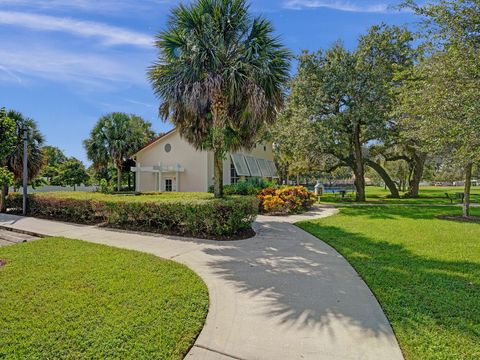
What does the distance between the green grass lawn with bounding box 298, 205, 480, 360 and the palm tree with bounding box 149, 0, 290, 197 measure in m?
4.66

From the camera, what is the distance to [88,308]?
3568 mm

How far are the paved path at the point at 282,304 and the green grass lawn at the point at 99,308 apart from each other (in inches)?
13.6

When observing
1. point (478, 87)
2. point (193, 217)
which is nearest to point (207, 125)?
point (193, 217)

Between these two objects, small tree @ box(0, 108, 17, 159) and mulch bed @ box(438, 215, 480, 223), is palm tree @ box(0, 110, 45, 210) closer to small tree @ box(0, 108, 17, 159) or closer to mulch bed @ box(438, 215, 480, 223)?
small tree @ box(0, 108, 17, 159)

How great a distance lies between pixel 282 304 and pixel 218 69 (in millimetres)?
7604

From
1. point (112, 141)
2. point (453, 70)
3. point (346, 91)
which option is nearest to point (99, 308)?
point (453, 70)

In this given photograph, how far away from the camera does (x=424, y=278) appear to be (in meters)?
4.72

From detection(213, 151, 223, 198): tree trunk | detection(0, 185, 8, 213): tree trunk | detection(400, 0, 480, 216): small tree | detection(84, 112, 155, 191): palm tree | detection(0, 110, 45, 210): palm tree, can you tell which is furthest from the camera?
detection(84, 112, 155, 191): palm tree

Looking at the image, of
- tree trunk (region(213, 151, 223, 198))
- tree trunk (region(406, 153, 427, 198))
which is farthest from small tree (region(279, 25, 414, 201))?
tree trunk (region(213, 151, 223, 198))

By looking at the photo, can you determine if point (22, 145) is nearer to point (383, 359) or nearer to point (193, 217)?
point (193, 217)

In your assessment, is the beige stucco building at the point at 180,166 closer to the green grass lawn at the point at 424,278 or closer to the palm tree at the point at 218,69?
the palm tree at the point at 218,69

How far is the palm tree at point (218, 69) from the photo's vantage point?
28.8ft

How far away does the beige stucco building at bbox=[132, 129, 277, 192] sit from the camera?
813 inches

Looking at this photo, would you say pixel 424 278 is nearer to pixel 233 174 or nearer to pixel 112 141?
pixel 233 174
